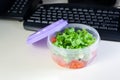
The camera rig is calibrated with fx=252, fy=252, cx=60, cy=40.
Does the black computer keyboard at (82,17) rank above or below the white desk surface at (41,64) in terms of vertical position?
above

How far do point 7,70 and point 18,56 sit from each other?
6cm

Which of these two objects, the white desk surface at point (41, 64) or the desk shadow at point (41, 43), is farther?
the desk shadow at point (41, 43)

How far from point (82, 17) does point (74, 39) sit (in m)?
0.17

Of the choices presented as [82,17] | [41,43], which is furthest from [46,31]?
Answer: [82,17]

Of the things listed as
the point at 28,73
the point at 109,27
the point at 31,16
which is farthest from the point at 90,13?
the point at 28,73

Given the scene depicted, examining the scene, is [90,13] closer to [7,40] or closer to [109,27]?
[109,27]

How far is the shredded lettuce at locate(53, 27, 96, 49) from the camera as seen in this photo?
67cm

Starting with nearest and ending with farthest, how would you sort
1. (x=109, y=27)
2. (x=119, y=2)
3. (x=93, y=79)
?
(x=93, y=79), (x=109, y=27), (x=119, y=2)

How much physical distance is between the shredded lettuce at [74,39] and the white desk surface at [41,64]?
0.20 feet

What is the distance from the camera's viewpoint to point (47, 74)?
66 cm

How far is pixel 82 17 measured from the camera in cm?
82

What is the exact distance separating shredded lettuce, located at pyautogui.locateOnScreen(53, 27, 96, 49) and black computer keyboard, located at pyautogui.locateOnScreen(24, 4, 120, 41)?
3.2 inches

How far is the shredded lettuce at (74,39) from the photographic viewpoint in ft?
2.18

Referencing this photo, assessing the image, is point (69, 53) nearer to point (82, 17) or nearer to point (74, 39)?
point (74, 39)
